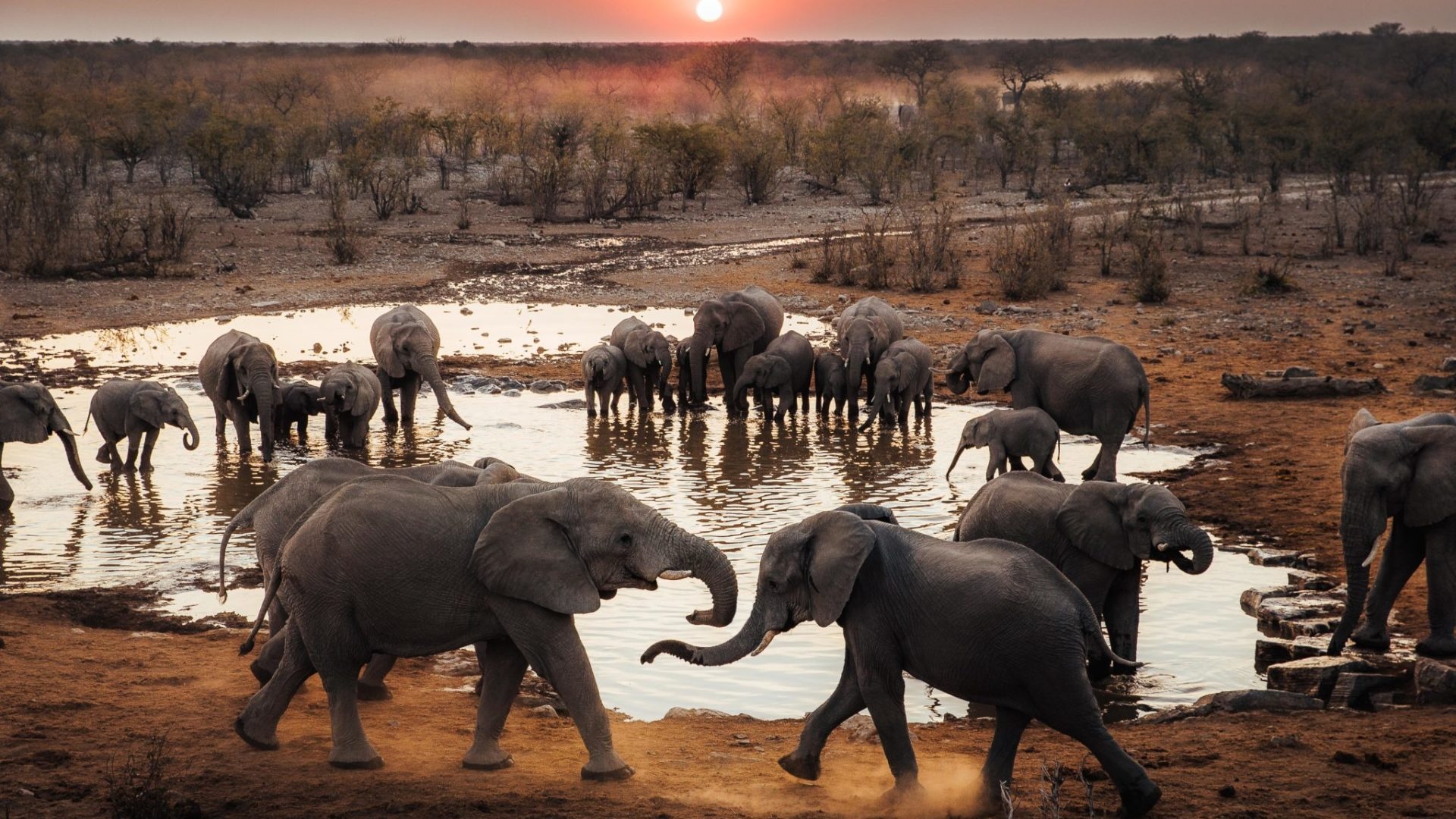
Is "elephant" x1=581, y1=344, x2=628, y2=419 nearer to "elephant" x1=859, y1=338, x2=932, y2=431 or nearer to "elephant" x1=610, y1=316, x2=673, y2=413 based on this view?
"elephant" x1=610, y1=316, x2=673, y2=413

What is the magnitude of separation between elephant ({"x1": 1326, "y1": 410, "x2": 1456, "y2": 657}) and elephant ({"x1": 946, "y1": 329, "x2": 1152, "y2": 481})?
4265 mm

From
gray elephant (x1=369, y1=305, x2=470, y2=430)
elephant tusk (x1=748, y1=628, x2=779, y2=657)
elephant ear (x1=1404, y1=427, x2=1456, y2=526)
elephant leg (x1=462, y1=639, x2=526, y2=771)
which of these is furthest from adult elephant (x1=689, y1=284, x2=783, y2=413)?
elephant tusk (x1=748, y1=628, x2=779, y2=657)

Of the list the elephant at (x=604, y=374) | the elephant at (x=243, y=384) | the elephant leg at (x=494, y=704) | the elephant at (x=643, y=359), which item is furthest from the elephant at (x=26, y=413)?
the elephant leg at (x=494, y=704)

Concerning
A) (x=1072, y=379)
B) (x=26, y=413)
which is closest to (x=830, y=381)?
(x=1072, y=379)

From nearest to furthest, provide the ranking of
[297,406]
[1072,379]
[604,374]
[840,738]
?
[840,738] → [1072,379] → [297,406] → [604,374]

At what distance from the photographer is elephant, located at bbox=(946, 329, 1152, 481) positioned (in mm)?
12016

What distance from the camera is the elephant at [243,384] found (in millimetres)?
13117

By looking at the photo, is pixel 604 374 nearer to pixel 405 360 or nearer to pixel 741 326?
pixel 741 326

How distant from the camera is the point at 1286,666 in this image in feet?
24.0

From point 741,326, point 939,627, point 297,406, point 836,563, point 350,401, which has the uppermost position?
point 836,563

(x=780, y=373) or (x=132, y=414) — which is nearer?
(x=132, y=414)

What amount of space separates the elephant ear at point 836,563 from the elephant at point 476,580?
34cm

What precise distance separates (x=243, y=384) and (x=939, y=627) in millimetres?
9369

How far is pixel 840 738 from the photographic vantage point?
22.7 feet
